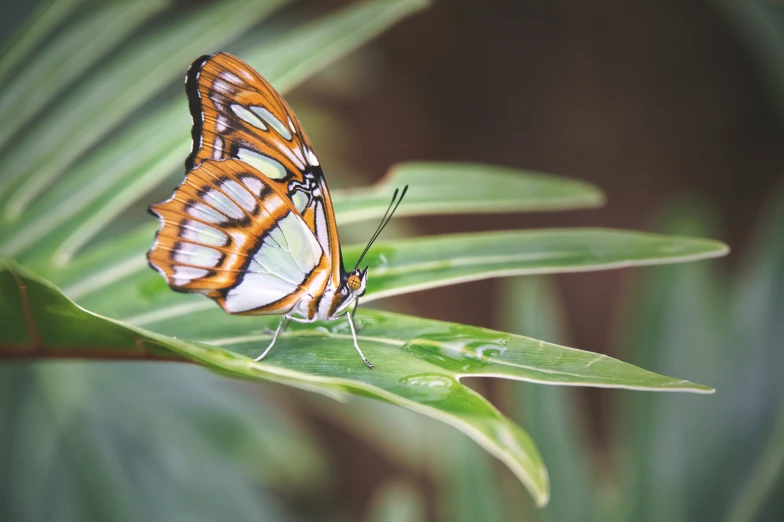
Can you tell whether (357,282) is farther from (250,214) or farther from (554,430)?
(554,430)

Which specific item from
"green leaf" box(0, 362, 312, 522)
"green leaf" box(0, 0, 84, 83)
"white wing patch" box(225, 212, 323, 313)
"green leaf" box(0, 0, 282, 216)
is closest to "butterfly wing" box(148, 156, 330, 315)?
"white wing patch" box(225, 212, 323, 313)

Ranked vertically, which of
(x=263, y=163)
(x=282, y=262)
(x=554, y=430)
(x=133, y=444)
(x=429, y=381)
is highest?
(x=263, y=163)

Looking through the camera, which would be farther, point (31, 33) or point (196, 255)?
point (31, 33)

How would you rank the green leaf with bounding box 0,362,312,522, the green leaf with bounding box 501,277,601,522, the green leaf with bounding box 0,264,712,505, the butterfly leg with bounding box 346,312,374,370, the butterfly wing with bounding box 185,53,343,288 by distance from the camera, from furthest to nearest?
1. the green leaf with bounding box 0,362,312,522
2. the green leaf with bounding box 501,277,601,522
3. the butterfly wing with bounding box 185,53,343,288
4. the butterfly leg with bounding box 346,312,374,370
5. the green leaf with bounding box 0,264,712,505

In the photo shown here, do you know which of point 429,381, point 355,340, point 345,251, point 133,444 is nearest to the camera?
point 429,381

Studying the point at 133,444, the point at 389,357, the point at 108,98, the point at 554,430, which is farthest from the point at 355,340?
the point at 133,444

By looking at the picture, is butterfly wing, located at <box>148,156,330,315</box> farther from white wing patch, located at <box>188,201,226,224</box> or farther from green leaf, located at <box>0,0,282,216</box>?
green leaf, located at <box>0,0,282,216</box>

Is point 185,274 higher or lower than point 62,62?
lower

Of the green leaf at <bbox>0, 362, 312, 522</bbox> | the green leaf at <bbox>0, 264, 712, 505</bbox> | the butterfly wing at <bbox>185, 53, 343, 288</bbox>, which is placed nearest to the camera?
the green leaf at <bbox>0, 264, 712, 505</bbox>
